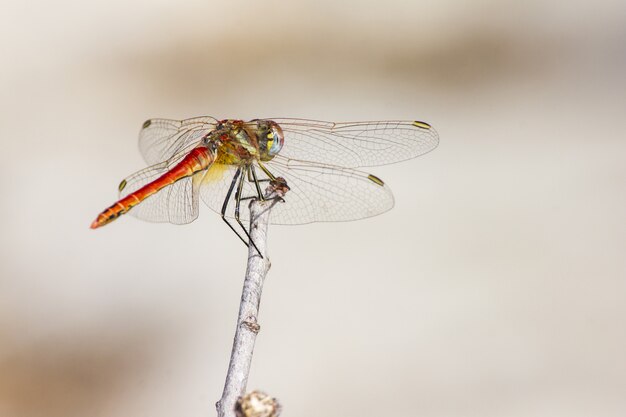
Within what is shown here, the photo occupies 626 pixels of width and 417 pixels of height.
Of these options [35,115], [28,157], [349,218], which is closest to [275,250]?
[349,218]

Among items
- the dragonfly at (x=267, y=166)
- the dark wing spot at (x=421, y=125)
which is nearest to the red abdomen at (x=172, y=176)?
the dragonfly at (x=267, y=166)

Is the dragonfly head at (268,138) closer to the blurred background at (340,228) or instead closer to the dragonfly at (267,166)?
the dragonfly at (267,166)

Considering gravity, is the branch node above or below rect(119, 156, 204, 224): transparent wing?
below

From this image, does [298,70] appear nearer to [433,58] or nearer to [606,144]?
[433,58]

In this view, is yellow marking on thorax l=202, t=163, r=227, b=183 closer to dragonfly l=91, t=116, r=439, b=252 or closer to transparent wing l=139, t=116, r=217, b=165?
dragonfly l=91, t=116, r=439, b=252

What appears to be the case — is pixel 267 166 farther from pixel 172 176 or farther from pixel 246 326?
pixel 246 326

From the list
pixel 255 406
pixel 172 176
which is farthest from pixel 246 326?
pixel 172 176

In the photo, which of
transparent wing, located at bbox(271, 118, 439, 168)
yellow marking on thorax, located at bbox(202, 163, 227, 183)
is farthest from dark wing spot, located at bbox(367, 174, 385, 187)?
yellow marking on thorax, located at bbox(202, 163, 227, 183)
